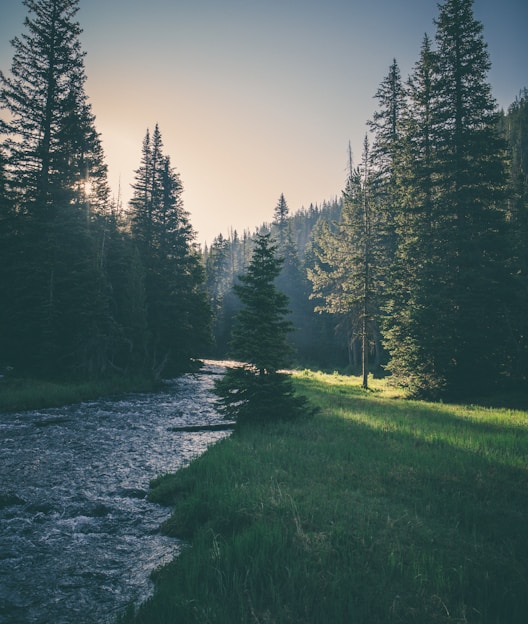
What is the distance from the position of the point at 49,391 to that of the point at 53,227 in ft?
38.1

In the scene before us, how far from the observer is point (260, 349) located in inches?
518

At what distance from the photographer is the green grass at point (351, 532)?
12.6 ft

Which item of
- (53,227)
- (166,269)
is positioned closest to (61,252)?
(53,227)

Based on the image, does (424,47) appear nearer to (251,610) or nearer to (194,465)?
(194,465)

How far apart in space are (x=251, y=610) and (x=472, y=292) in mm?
19660

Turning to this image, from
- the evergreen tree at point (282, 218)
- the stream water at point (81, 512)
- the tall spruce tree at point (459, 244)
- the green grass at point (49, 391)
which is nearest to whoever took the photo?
the stream water at point (81, 512)

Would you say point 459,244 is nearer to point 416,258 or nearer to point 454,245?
point 454,245

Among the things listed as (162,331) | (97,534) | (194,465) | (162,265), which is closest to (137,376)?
(162,331)

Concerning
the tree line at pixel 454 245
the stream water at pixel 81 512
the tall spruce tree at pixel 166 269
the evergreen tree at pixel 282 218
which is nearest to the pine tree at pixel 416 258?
the tree line at pixel 454 245

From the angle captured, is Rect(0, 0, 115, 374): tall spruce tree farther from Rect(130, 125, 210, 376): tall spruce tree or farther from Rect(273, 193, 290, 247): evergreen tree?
Rect(273, 193, 290, 247): evergreen tree

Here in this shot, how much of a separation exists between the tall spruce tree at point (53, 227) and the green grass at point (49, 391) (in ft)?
6.96

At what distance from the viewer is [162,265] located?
30.9 m

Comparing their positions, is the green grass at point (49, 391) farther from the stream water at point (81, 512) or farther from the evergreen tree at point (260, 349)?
the evergreen tree at point (260, 349)

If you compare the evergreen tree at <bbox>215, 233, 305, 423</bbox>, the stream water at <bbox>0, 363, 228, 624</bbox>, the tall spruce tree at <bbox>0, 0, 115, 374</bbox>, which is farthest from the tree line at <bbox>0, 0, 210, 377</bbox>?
the evergreen tree at <bbox>215, 233, 305, 423</bbox>
